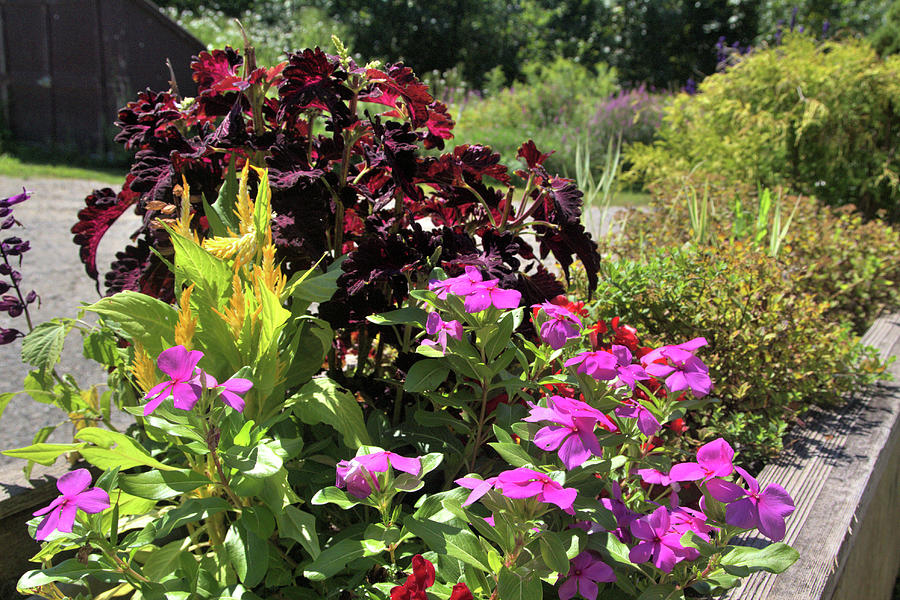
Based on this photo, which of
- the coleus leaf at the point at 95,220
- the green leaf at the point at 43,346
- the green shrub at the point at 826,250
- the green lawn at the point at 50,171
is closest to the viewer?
the green leaf at the point at 43,346

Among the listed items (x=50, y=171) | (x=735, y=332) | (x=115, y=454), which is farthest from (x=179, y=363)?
(x=50, y=171)

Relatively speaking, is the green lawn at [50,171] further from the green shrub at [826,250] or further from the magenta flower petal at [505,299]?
the magenta flower petal at [505,299]

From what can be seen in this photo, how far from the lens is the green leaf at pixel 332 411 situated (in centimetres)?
114

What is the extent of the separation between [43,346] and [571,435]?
1.18 m

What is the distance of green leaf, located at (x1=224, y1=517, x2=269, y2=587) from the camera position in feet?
3.38

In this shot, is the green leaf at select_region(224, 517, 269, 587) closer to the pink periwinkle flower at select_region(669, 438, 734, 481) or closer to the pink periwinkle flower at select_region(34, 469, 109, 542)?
the pink periwinkle flower at select_region(34, 469, 109, 542)

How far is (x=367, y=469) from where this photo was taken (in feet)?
3.26

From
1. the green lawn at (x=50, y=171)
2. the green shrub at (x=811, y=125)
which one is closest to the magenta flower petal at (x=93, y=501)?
the green shrub at (x=811, y=125)

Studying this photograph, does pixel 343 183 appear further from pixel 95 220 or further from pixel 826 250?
pixel 826 250

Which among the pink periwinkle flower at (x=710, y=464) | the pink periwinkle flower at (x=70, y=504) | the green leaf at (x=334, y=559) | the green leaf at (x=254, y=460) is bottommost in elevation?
the green leaf at (x=334, y=559)

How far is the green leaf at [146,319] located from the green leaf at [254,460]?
295 mm

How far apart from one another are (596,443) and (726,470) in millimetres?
214

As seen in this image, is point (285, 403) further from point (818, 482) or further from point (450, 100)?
point (450, 100)

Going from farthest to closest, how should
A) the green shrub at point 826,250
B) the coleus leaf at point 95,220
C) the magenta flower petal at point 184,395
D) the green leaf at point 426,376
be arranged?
1. the green shrub at point 826,250
2. the coleus leaf at point 95,220
3. the green leaf at point 426,376
4. the magenta flower petal at point 184,395
